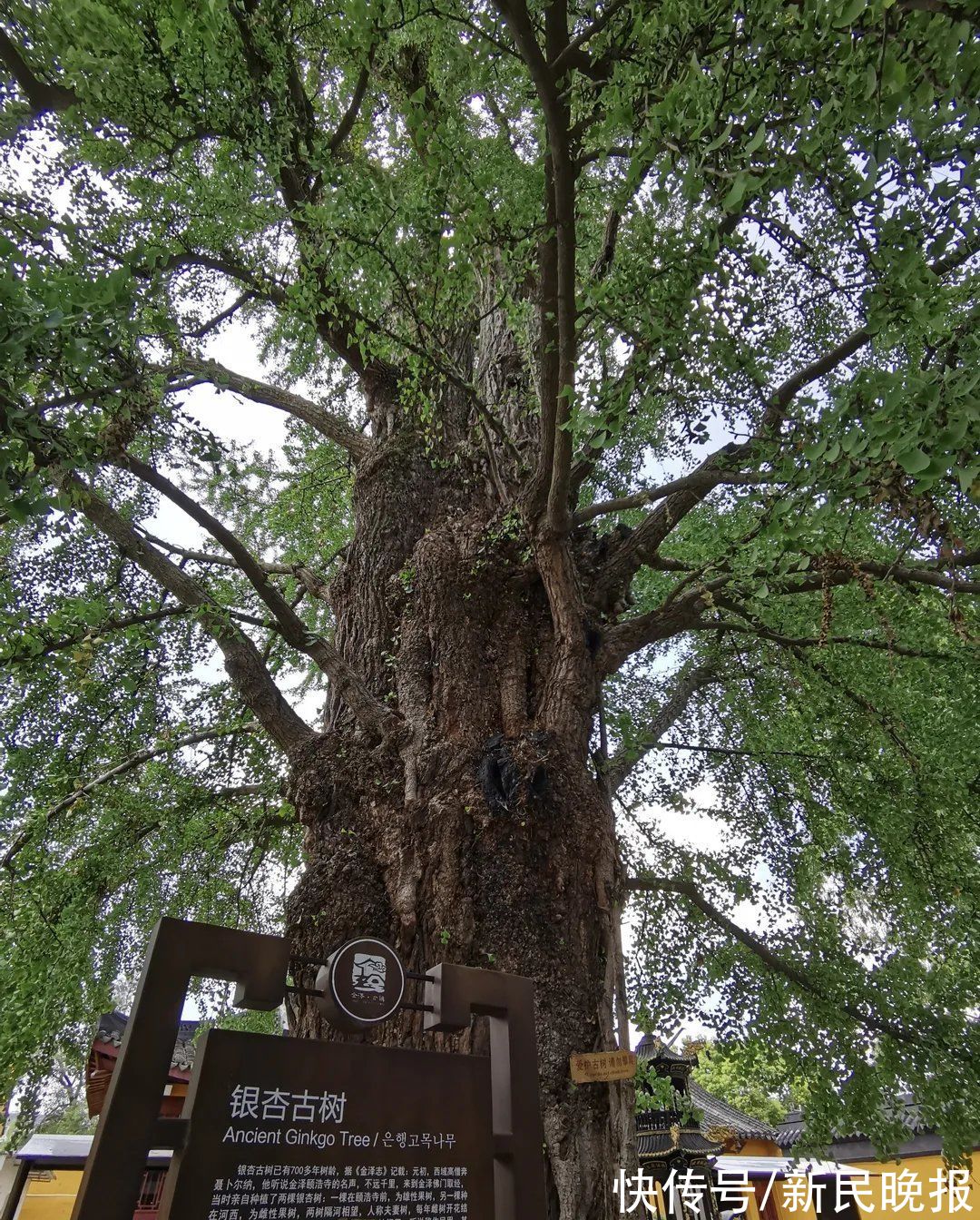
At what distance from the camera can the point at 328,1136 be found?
7.59 feet

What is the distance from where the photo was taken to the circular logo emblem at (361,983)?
262cm

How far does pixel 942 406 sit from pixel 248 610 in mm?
6109

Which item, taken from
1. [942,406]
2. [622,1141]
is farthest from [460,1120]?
[942,406]

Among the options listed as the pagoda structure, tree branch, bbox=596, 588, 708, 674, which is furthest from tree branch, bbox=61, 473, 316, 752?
the pagoda structure

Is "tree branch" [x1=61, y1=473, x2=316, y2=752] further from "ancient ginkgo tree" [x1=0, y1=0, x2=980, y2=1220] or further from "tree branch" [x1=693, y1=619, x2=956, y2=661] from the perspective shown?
"tree branch" [x1=693, y1=619, x2=956, y2=661]

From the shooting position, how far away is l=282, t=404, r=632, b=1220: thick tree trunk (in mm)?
3395

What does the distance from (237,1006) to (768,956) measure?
4786mm

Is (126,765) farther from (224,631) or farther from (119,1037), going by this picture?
(119,1037)

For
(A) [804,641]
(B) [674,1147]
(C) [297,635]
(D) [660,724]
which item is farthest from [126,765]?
(B) [674,1147]

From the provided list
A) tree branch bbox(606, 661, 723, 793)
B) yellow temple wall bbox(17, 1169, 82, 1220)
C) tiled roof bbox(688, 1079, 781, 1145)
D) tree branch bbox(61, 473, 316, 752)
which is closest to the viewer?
tree branch bbox(61, 473, 316, 752)

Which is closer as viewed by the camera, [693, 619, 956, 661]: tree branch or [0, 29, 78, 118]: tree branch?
[0, 29, 78, 118]: tree branch

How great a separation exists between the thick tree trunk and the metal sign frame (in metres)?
0.60

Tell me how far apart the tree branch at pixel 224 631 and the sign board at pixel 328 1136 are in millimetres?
2281

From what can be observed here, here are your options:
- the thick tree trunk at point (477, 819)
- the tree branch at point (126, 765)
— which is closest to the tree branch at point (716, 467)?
the thick tree trunk at point (477, 819)
